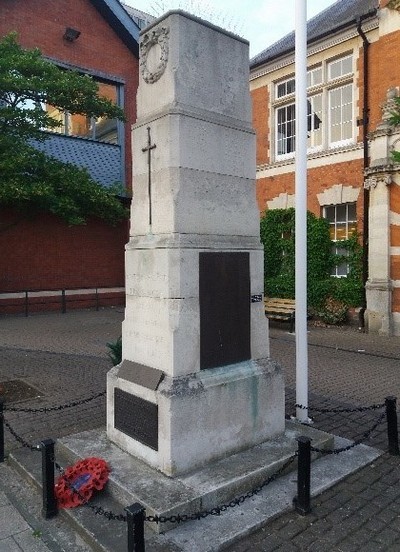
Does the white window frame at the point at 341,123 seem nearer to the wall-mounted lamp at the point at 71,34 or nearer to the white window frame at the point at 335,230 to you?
the white window frame at the point at 335,230

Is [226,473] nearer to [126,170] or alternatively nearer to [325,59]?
[325,59]

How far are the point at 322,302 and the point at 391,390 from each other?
7.39 meters

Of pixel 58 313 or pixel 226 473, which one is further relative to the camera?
pixel 58 313

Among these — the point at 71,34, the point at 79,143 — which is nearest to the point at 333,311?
Result: the point at 79,143

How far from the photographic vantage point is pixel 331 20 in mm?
16641

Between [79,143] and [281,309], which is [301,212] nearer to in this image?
[281,309]

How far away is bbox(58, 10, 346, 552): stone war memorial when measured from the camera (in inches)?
174

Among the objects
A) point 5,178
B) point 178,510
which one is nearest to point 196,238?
point 178,510

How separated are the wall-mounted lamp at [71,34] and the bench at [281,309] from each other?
14.0 m

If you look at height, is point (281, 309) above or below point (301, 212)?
below

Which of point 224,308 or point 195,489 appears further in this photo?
point 224,308

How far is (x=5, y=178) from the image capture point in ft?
43.5

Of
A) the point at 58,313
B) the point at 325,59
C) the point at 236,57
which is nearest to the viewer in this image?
the point at 236,57

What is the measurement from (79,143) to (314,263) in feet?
38.0
